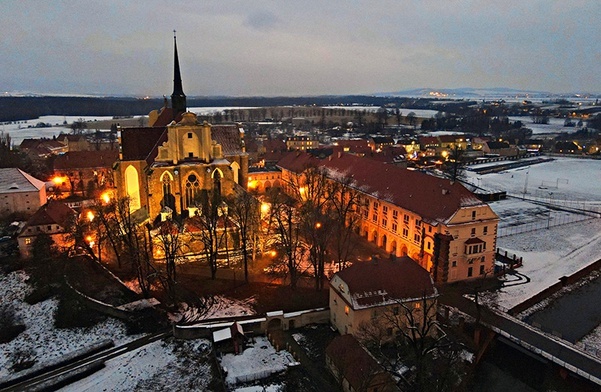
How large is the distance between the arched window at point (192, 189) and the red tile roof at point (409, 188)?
1812cm

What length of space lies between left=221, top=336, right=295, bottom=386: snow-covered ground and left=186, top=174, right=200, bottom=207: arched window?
21.7 metres

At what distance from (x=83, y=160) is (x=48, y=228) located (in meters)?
33.4

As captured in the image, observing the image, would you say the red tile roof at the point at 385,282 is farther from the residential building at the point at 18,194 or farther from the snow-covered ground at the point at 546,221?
the residential building at the point at 18,194

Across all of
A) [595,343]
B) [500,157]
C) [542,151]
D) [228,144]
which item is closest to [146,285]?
[228,144]

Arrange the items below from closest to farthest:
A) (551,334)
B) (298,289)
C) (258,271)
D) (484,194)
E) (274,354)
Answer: (274,354)
(551,334)
(298,289)
(258,271)
(484,194)

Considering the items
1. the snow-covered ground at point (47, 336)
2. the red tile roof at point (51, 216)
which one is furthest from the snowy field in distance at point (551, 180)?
the snow-covered ground at point (47, 336)

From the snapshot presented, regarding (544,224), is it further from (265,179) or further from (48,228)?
(48,228)

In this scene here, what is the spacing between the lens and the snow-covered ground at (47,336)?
91.2 ft

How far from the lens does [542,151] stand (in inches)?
4877

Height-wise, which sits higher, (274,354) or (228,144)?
(228,144)

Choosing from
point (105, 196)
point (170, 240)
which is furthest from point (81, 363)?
point (105, 196)

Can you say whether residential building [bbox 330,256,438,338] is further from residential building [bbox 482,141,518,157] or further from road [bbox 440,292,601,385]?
residential building [bbox 482,141,518,157]

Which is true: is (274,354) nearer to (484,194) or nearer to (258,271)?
(258,271)

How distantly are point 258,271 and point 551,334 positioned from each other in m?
23.1
